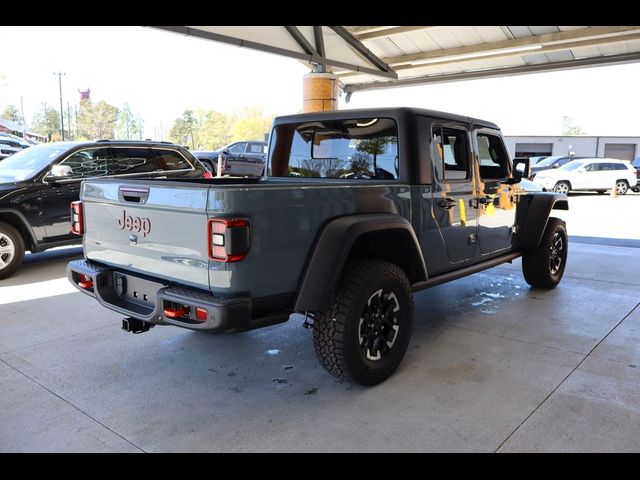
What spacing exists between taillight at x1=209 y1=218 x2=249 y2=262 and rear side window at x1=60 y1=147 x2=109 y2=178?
16.9 ft

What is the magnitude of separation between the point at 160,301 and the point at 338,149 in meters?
2.01

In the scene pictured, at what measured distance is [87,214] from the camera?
352 cm

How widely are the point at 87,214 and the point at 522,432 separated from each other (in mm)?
3034

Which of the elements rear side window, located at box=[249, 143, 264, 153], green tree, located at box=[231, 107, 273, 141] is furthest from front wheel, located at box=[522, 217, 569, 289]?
green tree, located at box=[231, 107, 273, 141]

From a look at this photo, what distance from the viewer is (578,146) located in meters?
40.3

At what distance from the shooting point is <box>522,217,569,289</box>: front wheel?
5.47 metres

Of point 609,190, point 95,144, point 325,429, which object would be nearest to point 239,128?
point 609,190

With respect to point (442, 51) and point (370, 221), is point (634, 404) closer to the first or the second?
point (370, 221)

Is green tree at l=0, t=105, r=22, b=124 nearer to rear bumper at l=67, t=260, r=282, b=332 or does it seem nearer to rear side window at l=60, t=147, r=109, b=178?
rear side window at l=60, t=147, r=109, b=178

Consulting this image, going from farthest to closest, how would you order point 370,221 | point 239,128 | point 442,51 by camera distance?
point 239,128
point 442,51
point 370,221

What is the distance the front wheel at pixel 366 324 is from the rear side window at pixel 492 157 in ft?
5.75

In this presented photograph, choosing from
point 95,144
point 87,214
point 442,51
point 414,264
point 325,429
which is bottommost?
point 325,429

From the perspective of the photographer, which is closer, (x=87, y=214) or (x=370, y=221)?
(x=370, y=221)

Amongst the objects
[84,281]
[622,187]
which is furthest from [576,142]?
[84,281]
